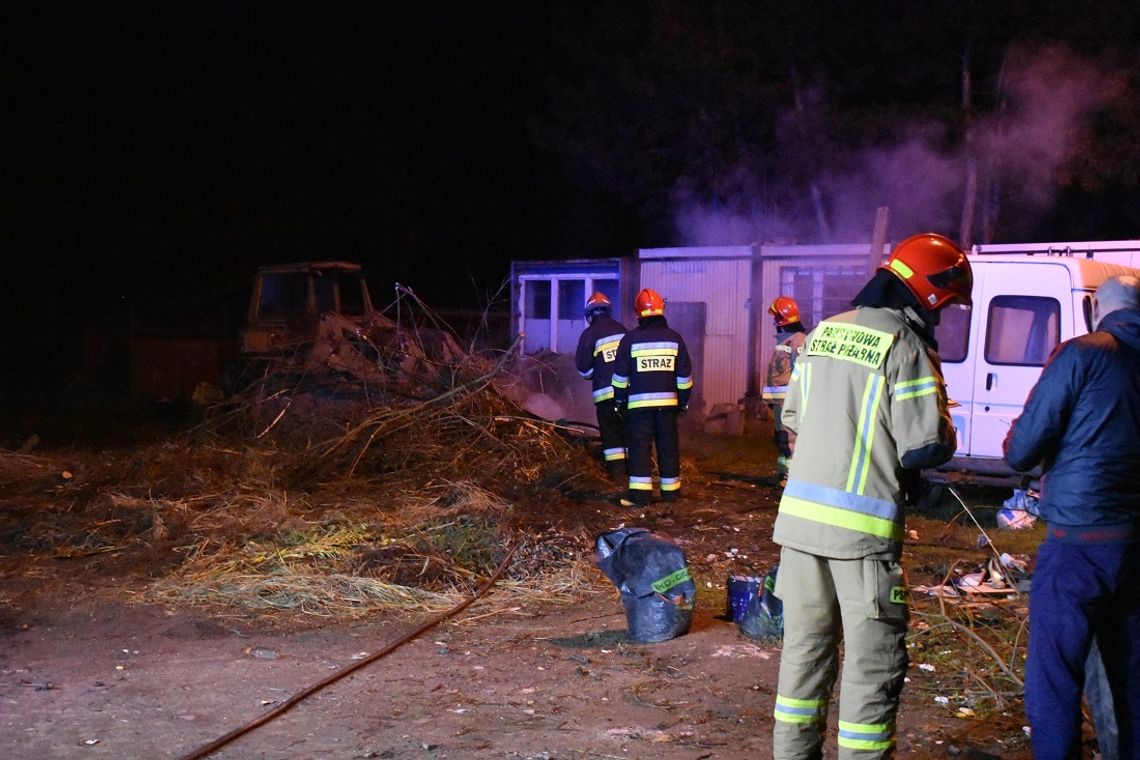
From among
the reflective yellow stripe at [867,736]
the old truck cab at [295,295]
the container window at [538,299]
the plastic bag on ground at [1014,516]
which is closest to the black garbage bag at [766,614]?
the reflective yellow stripe at [867,736]

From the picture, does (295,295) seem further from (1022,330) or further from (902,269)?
(902,269)

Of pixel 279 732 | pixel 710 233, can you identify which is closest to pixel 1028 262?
pixel 279 732

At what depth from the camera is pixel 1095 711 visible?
3.82 meters

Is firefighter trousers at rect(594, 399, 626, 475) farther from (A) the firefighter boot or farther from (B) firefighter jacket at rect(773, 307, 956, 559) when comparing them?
(B) firefighter jacket at rect(773, 307, 956, 559)

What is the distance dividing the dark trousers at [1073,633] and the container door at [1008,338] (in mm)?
5309

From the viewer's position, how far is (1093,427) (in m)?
3.66

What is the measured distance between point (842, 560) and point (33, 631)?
4616 millimetres

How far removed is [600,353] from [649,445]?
41.7 inches

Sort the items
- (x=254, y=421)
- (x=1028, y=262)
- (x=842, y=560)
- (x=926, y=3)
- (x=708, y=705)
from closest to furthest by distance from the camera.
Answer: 1. (x=842, y=560)
2. (x=708, y=705)
3. (x=1028, y=262)
4. (x=254, y=421)
5. (x=926, y=3)

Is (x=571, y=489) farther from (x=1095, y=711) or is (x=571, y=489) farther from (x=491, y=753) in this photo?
(x=1095, y=711)

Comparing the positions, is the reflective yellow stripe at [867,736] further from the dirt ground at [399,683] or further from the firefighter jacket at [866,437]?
the dirt ground at [399,683]

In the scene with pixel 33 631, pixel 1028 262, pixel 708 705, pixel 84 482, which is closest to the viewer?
pixel 708 705

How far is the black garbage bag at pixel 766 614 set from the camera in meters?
5.55

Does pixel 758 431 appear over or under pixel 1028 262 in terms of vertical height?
under
